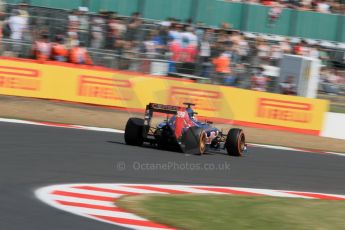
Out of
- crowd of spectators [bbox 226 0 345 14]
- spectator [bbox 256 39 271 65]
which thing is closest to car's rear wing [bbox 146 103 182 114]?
spectator [bbox 256 39 271 65]

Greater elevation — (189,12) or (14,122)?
(189,12)

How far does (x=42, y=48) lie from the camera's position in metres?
18.5

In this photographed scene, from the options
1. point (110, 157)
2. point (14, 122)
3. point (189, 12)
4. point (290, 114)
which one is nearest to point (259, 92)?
point (290, 114)

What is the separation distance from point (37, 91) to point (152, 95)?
9.19 ft

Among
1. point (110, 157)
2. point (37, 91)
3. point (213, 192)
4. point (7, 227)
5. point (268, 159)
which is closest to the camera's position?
point (7, 227)

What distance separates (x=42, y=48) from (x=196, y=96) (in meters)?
3.91

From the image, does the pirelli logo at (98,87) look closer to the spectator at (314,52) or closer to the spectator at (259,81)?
the spectator at (259,81)

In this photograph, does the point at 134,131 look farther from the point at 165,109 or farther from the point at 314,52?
the point at 314,52

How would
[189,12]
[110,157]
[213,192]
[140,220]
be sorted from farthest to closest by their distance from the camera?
[189,12], [110,157], [213,192], [140,220]

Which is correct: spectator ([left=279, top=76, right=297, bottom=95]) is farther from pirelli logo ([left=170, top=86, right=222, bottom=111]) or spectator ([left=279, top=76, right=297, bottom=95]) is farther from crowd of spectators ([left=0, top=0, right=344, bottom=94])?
pirelli logo ([left=170, top=86, right=222, bottom=111])

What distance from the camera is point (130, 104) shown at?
19.5 m

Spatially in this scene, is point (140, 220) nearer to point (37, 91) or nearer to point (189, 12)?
point (37, 91)

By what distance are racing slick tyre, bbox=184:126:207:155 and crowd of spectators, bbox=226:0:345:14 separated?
1212cm

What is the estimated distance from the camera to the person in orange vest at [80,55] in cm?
1881
